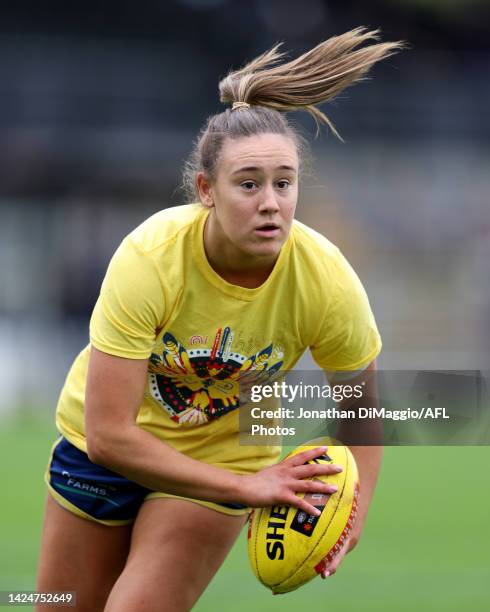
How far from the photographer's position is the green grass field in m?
6.12

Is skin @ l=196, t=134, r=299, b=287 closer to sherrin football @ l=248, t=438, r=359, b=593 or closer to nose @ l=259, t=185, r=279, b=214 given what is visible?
nose @ l=259, t=185, r=279, b=214

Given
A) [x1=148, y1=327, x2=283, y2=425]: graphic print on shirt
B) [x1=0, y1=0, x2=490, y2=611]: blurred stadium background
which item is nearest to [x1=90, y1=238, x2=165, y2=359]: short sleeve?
[x1=148, y1=327, x2=283, y2=425]: graphic print on shirt

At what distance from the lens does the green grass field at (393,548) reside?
20.1ft

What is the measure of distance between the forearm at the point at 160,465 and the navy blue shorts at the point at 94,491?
39 cm

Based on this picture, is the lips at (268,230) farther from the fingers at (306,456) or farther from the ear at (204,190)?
the fingers at (306,456)

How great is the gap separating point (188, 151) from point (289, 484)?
1598cm

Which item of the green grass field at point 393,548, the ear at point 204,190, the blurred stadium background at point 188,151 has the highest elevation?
the blurred stadium background at point 188,151

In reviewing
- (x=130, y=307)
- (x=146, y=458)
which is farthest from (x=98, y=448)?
(x=130, y=307)

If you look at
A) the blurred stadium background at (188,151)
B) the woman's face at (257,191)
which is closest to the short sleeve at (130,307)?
the woman's face at (257,191)

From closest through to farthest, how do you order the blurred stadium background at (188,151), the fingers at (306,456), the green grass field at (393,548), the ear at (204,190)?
the fingers at (306,456), the ear at (204,190), the green grass field at (393,548), the blurred stadium background at (188,151)

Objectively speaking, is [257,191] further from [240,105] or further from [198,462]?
[198,462]

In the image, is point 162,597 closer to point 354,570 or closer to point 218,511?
point 218,511

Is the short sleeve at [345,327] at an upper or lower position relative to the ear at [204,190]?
lower

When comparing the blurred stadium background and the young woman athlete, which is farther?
the blurred stadium background
